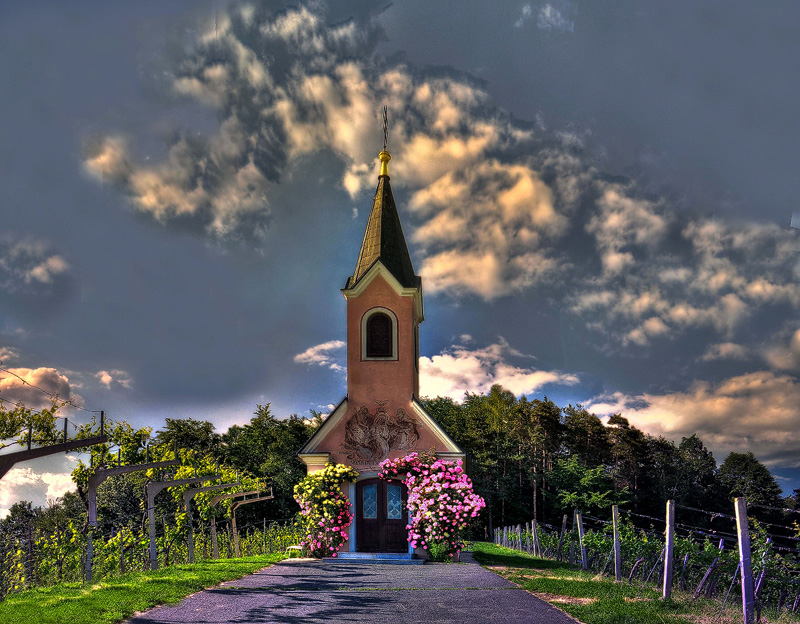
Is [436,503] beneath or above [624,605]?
above

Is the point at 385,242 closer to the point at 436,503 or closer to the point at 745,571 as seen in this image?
the point at 436,503

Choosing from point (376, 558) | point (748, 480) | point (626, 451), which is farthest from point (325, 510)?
point (748, 480)

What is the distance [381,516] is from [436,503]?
84.6 inches

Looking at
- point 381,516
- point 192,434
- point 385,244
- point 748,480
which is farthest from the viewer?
point 748,480

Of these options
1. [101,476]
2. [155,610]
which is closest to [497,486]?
[101,476]

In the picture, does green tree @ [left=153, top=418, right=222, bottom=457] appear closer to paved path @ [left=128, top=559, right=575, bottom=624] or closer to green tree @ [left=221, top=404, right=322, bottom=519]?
green tree @ [left=221, top=404, right=322, bottom=519]

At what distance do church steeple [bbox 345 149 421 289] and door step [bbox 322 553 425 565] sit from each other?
8839mm

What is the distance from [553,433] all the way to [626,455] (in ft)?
21.9

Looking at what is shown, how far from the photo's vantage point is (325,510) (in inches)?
829

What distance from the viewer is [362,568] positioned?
16844mm

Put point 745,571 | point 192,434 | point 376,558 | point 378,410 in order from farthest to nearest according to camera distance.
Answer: point 192,434 → point 378,410 → point 376,558 → point 745,571

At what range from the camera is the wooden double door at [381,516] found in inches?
853

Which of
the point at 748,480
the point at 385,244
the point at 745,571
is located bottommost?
the point at 748,480

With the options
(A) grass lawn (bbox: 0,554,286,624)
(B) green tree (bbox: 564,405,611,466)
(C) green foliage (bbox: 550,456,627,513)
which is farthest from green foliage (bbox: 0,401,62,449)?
(B) green tree (bbox: 564,405,611,466)
